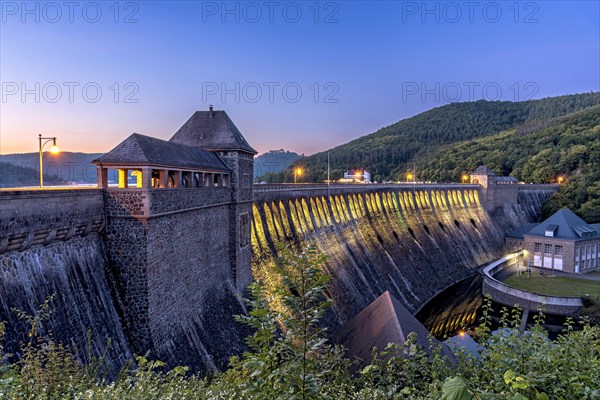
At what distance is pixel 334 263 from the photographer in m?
34.3

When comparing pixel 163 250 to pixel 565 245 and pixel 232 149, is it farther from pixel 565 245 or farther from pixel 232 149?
pixel 565 245

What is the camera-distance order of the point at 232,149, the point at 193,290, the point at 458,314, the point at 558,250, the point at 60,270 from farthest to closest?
the point at 558,250 → the point at 458,314 → the point at 232,149 → the point at 193,290 → the point at 60,270

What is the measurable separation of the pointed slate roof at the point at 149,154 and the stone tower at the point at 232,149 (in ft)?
11.8

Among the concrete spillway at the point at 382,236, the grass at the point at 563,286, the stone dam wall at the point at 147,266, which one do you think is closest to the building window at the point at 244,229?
the stone dam wall at the point at 147,266

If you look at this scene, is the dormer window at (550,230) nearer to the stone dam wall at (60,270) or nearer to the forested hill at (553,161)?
the forested hill at (553,161)

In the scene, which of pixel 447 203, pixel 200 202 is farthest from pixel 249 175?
pixel 447 203

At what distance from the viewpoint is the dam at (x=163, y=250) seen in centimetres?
1153

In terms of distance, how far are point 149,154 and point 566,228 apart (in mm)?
54251

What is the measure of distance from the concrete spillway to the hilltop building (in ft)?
21.4

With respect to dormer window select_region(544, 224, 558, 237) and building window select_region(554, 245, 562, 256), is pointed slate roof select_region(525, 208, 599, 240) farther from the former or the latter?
building window select_region(554, 245, 562, 256)

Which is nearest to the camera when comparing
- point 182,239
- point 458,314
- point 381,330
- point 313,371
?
point 313,371

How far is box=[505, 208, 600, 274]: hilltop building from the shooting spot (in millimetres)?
49625

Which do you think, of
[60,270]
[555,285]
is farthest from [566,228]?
[60,270]

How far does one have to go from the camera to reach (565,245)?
49.8m
